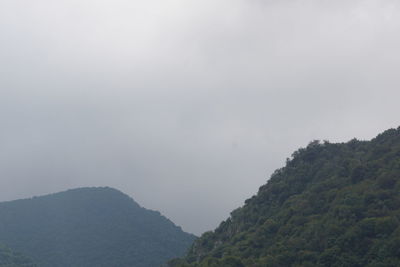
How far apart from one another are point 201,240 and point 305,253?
2678 centimetres

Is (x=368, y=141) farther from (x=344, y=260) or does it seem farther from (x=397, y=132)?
(x=344, y=260)

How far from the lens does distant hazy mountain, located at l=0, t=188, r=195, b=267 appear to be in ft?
415

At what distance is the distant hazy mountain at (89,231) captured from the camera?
126 metres

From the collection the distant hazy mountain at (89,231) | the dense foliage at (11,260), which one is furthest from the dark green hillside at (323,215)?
the distant hazy mountain at (89,231)

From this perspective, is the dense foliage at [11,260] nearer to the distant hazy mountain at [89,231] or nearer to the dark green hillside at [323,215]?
the distant hazy mountain at [89,231]

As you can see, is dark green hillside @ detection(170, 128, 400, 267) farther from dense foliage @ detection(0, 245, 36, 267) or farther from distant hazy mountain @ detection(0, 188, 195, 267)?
distant hazy mountain @ detection(0, 188, 195, 267)

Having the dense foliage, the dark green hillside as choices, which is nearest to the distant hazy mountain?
the dense foliage

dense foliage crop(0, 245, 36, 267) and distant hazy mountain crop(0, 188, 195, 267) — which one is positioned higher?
distant hazy mountain crop(0, 188, 195, 267)

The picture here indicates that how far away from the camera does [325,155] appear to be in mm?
65062

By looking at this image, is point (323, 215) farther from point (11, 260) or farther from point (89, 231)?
point (89, 231)

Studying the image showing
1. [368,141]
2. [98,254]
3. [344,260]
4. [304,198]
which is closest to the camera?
[344,260]

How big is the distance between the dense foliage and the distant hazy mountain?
18.5m

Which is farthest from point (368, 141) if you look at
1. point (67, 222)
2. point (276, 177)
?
point (67, 222)

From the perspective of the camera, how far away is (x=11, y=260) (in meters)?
94.5
